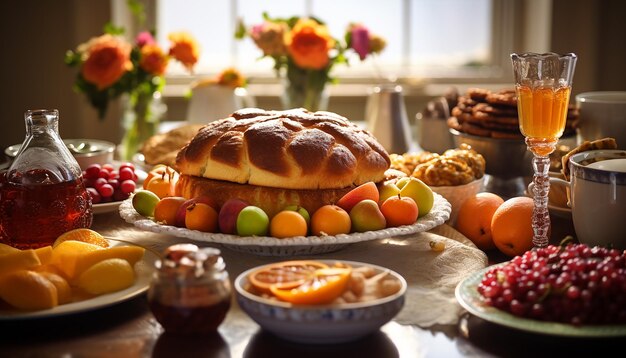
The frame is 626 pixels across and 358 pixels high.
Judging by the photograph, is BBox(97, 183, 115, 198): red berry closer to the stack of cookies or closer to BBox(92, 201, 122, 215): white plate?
BBox(92, 201, 122, 215): white plate

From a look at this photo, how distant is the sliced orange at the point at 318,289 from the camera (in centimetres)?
110

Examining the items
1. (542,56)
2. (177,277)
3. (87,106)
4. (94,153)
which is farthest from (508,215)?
(87,106)

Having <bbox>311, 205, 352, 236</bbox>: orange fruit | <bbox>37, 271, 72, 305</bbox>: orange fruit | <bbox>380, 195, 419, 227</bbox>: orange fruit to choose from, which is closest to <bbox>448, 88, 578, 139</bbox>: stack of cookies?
<bbox>380, 195, 419, 227</bbox>: orange fruit

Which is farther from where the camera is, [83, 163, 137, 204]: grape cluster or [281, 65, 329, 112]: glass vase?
[281, 65, 329, 112]: glass vase

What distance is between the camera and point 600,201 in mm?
1471

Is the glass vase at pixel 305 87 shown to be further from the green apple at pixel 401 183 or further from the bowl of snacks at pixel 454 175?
the green apple at pixel 401 183

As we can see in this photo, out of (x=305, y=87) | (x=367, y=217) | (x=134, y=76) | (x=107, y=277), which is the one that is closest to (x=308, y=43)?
(x=305, y=87)

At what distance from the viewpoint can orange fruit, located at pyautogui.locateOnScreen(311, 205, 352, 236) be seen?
4.94 ft

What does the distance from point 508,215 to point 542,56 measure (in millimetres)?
297

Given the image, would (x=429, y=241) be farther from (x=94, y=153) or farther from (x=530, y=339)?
(x=94, y=153)

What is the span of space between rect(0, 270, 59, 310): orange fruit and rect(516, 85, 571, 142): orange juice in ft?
2.85

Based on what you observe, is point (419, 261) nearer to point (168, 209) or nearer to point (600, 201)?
point (600, 201)

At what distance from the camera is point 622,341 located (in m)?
1.13

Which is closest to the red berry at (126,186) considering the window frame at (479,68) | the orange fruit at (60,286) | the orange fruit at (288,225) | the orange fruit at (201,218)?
the orange fruit at (201,218)
